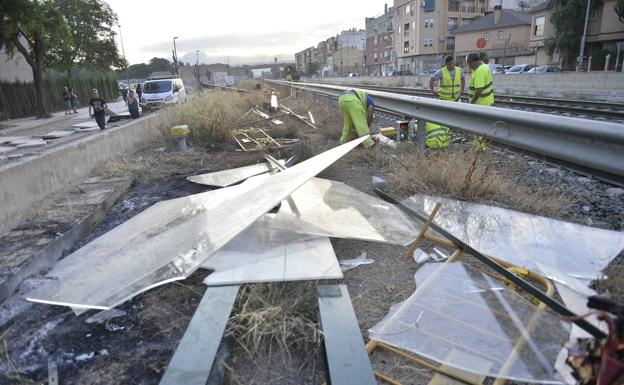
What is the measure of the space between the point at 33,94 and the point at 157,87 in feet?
36.5

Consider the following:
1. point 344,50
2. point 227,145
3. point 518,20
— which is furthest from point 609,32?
point 344,50

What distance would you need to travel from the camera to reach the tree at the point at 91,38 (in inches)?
1606

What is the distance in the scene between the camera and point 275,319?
213 cm

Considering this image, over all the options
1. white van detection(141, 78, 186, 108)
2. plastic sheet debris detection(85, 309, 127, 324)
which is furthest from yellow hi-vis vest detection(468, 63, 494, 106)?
white van detection(141, 78, 186, 108)

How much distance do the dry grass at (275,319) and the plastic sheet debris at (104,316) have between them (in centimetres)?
74

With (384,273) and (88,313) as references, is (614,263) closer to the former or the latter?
(384,273)

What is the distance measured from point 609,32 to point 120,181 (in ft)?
152

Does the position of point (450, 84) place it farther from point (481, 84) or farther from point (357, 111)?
point (357, 111)

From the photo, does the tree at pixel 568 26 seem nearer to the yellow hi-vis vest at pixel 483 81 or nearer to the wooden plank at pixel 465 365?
the yellow hi-vis vest at pixel 483 81

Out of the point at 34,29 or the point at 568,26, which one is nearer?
the point at 34,29

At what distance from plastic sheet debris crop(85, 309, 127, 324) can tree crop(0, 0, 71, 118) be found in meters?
23.9

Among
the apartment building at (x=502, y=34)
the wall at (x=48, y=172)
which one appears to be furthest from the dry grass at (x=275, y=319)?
the apartment building at (x=502, y=34)

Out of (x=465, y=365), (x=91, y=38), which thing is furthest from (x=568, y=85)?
(x=91, y=38)

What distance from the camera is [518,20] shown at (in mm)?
59844
